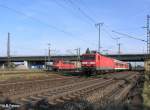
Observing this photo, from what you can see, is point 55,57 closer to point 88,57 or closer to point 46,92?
point 88,57

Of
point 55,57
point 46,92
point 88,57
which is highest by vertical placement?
point 55,57

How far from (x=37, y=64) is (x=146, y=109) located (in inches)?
6129

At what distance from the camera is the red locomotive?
263ft

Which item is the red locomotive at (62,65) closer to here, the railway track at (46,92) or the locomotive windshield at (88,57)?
the locomotive windshield at (88,57)

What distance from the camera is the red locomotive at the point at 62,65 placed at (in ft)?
263

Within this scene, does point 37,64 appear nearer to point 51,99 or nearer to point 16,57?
point 16,57

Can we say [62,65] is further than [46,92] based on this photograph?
Yes

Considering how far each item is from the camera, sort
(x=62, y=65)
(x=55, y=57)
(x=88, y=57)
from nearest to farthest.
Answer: (x=88, y=57) → (x=62, y=65) → (x=55, y=57)

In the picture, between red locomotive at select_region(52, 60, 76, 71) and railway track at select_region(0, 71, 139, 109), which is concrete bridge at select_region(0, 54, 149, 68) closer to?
red locomotive at select_region(52, 60, 76, 71)

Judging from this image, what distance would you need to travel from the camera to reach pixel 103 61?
51.8 m

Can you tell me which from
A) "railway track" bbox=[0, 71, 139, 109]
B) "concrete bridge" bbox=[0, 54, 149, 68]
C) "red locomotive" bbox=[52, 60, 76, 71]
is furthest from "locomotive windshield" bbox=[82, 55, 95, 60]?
"concrete bridge" bbox=[0, 54, 149, 68]

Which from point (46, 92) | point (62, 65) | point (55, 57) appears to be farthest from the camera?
point (55, 57)

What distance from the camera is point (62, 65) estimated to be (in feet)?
268

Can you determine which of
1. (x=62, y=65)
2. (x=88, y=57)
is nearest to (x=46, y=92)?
(x=88, y=57)
